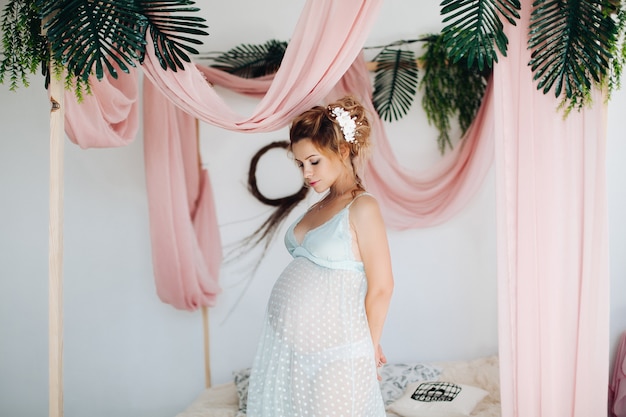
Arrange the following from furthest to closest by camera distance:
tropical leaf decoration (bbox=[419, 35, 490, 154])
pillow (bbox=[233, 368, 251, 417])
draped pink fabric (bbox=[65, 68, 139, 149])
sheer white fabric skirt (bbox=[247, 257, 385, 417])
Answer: tropical leaf decoration (bbox=[419, 35, 490, 154])
pillow (bbox=[233, 368, 251, 417])
draped pink fabric (bbox=[65, 68, 139, 149])
sheer white fabric skirt (bbox=[247, 257, 385, 417])

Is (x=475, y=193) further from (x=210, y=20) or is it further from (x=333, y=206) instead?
(x=210, y=20)

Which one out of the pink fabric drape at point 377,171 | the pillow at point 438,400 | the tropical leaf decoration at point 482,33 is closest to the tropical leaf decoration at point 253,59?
the pink fabric drape at point 377,171

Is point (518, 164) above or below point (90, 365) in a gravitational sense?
above

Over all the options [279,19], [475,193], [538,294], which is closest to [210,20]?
[279,19]

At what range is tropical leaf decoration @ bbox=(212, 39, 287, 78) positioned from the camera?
11.4 feet

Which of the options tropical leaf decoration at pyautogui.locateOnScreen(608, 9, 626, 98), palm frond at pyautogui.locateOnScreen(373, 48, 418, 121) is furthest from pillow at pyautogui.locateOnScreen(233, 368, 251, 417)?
tropical leaf decoration at pyautogui.locateOnScreen(608, 9, 626, 98)

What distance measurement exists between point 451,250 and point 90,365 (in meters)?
2.29

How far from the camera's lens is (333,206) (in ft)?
7.19

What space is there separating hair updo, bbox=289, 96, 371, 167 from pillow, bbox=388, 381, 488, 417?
4.58ft

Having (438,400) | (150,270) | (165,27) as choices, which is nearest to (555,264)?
(438,400)

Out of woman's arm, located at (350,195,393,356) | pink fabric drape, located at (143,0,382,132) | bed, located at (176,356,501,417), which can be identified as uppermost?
pink fabric drape, located at (143,0,382,132)

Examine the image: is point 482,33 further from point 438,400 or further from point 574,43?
point 438,400

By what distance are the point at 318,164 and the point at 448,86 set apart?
1576 mm

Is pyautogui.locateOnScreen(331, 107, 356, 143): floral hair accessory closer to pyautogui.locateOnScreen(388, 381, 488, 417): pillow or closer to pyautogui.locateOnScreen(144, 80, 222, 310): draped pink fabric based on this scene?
pyautogui.locateOnScreen(144, 80, 222, 310): draped pink fabric
